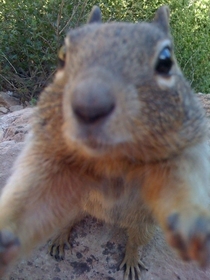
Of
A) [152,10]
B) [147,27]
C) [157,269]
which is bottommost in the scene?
[157,269]

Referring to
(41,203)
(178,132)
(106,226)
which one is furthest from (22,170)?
(106,226)

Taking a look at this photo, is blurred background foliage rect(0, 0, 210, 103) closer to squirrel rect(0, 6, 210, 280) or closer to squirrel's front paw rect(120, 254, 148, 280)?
squirrel's front paw rect(120, 254, 148, 280)

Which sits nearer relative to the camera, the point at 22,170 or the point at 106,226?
the point at 22,170

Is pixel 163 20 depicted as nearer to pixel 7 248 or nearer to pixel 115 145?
pixel 115 145

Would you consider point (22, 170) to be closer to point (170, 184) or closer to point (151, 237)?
point (170, 184)

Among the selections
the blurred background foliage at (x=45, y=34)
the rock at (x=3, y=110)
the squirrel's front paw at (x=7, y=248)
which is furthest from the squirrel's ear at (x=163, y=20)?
the rock at (x=3, y=110)

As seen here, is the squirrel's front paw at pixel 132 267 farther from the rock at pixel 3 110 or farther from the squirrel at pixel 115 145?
the rock at pixel 3 110

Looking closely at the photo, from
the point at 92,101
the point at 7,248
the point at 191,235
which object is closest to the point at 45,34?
the point at 7,248

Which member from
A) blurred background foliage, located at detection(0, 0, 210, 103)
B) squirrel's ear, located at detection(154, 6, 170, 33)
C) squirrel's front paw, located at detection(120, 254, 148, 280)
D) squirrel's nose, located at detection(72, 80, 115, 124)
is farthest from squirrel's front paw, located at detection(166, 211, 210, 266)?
blurred background foliage, located at detection(0, 0, 210, 103)
